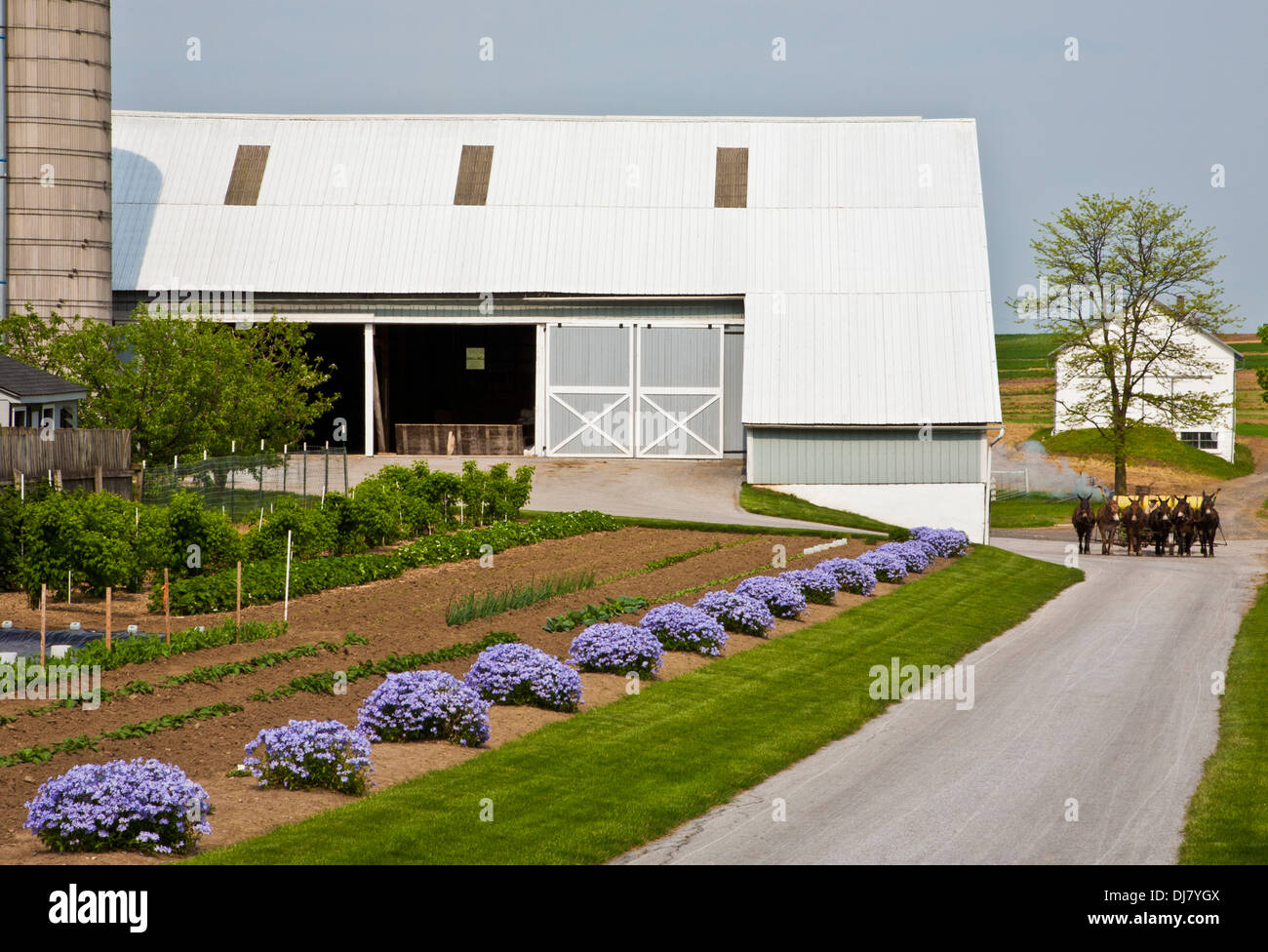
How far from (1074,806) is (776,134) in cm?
4070

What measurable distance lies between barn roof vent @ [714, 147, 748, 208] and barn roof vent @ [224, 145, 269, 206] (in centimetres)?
1541

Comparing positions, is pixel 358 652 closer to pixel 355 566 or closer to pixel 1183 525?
pixel 355 566

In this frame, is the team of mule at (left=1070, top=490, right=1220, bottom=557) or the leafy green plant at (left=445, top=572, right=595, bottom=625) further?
the team of mule at (left=1070, top=490, right=1220, bottom=557)

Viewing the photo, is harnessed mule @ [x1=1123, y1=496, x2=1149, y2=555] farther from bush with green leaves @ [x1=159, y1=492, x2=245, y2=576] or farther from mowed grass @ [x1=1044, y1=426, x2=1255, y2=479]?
bush with green leaves @ [x1=159, y1=492, x2=245, y2=576]

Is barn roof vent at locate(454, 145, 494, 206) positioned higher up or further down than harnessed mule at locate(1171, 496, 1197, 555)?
higher up

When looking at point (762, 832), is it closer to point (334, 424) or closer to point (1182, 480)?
point (334, 424)

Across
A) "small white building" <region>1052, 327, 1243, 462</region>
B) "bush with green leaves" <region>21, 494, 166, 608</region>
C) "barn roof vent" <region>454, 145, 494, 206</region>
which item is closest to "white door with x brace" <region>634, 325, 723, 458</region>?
"barn roof vent" <region>454, 145, 494, 206</region>

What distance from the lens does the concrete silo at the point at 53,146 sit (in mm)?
40719

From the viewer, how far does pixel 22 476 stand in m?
24.5

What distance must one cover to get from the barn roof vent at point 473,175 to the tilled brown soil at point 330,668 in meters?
22.1

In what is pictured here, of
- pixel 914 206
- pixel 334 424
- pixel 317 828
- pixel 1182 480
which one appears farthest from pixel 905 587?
pixel 1182 480

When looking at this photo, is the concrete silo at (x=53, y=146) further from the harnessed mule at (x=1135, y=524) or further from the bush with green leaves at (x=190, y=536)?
the harnessed mule at (x=1135, y=524)

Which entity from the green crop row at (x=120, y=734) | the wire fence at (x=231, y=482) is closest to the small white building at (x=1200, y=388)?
the wire fence at (x=231, y=482)

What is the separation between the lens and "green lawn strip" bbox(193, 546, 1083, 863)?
10984mm
